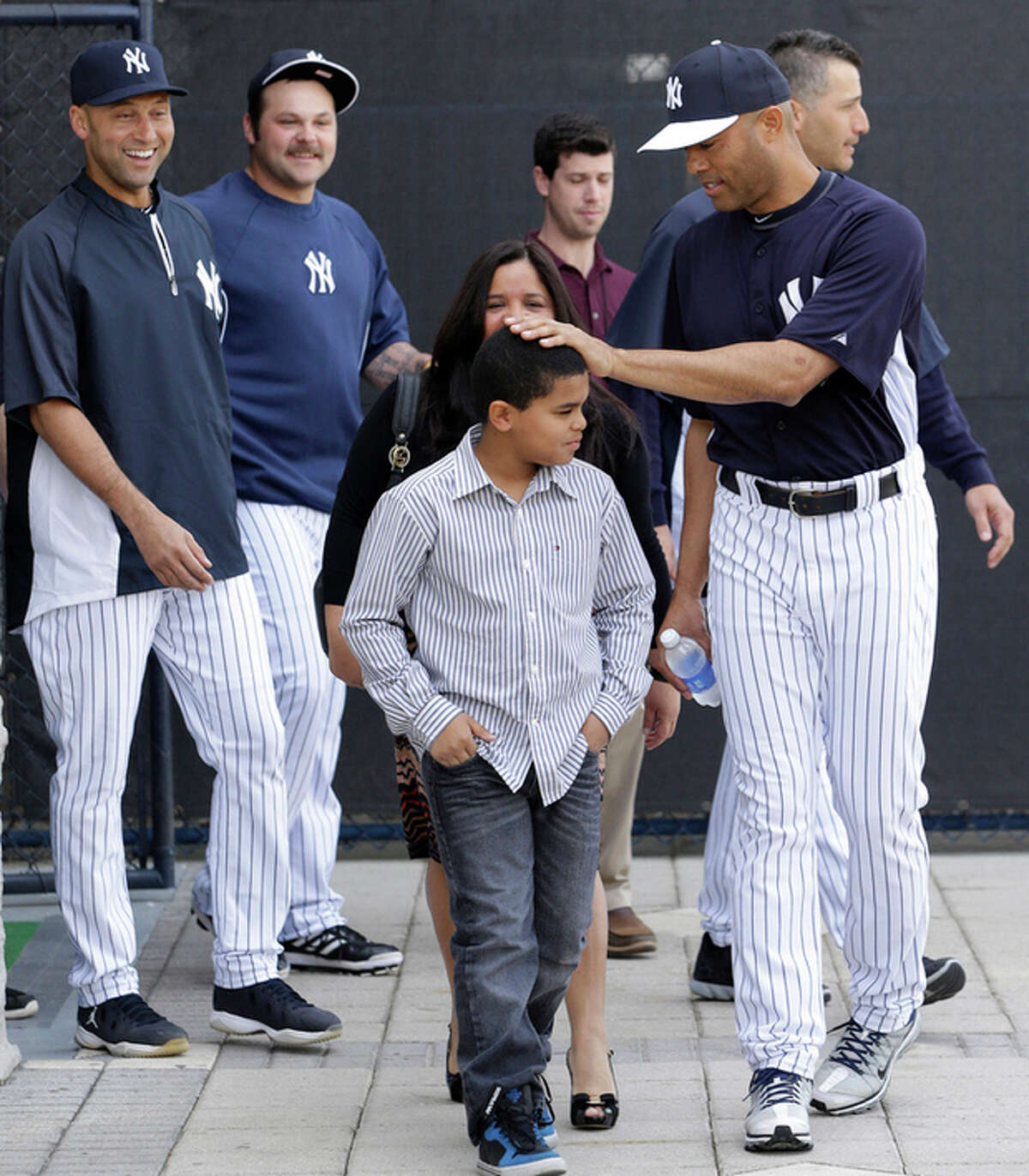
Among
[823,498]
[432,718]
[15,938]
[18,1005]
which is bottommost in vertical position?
[15,938]

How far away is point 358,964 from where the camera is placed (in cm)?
516

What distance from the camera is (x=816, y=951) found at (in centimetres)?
388

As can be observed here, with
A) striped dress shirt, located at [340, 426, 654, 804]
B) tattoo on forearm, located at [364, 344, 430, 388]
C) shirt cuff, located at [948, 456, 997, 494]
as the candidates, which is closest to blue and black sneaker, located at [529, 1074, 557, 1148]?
striped dress shirt, located at [340, 426, 654, 804]

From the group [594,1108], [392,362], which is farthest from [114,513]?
[594,1108]

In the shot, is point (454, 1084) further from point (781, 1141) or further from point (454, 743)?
point (454, 743)

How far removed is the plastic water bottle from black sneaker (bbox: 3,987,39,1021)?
1.84 meters

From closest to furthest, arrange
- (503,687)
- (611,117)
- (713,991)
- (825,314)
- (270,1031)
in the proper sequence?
(503,687) → (825,314) → (270,1031) → (713,991) → (611,117)

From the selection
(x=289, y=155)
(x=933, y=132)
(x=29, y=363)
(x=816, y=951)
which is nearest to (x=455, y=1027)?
(x=816, y=951)

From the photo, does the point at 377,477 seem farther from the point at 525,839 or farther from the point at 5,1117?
the point at 5,1117

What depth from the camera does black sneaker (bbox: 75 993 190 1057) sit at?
4.40 meters

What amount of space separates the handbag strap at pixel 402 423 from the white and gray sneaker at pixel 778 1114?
4.46 feet

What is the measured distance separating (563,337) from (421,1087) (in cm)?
170

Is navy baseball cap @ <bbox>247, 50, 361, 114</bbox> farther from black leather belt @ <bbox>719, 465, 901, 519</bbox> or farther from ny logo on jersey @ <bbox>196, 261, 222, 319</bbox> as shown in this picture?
black leather belt @ <bbox>719, 465, 901, 519</bbox>

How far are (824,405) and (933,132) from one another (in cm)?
259
